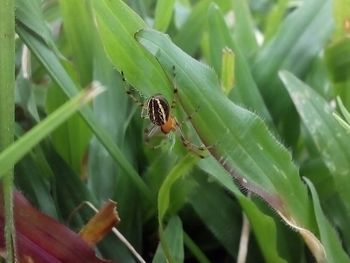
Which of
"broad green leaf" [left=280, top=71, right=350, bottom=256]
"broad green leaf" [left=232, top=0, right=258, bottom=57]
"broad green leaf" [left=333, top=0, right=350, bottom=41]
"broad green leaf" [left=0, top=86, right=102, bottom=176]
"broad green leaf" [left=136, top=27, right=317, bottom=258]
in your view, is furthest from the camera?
"broad green leaf" [left=232, top=0, right=258, bottom=57]

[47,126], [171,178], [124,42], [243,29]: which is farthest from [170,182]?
[243,29]

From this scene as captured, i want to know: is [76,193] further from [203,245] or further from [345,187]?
[345,187]

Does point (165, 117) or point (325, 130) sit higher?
point (165, 117)

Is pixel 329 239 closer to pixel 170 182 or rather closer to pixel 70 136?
pixel 170 182

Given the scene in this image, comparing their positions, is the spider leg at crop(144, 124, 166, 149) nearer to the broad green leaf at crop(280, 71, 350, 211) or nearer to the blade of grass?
the blade of grass

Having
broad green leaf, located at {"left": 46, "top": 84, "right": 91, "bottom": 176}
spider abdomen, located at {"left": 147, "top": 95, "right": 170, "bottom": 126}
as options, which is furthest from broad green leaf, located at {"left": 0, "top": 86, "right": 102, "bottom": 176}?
broad green leaf, located at {"left": 46, "top": 84, "right": 91, "bottom": 176}

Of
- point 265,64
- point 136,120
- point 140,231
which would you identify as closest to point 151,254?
point 140,231

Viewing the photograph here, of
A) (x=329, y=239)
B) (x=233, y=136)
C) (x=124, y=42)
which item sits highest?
(x=124, y=42)
